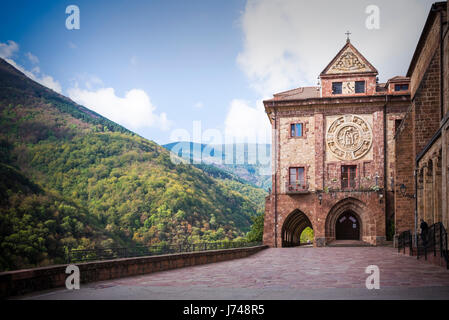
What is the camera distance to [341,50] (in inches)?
1388

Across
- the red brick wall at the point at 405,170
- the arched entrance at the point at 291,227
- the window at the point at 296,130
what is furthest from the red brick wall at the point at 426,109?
the arched entrance at the point at 291,227

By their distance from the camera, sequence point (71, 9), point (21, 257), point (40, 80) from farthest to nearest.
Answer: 1. point (40, 80)
2. point (21, 257)
3. point (71, 9)

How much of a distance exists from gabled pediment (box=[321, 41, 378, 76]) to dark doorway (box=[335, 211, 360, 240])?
10.8 m

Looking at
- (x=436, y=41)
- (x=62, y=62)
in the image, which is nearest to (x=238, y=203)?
(x=62, y=62)

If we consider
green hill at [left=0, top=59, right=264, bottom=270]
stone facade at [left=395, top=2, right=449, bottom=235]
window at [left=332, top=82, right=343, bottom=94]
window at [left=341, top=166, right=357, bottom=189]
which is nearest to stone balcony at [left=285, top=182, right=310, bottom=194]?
window at [left=341, top=166, right=357, bottom=189]

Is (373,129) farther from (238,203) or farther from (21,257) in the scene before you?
(238,203)

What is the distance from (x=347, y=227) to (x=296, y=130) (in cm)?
845

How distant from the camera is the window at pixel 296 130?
115 ft

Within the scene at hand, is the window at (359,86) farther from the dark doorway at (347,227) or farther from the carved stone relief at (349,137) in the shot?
the dark doorway at (347,227)

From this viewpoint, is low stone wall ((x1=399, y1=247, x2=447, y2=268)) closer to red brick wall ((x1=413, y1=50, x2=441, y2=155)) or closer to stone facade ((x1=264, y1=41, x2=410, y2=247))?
red brick wall ((x1=413, y1=50, x2=441, y2=155))

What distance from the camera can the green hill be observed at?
174 ft

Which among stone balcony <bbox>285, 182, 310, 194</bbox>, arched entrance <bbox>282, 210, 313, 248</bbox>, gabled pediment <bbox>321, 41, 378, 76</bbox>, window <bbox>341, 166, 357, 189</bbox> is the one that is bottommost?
arched entrance <bbox>282, 210, 313, 248</bbox>

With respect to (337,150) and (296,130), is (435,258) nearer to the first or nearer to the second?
(337,150)
